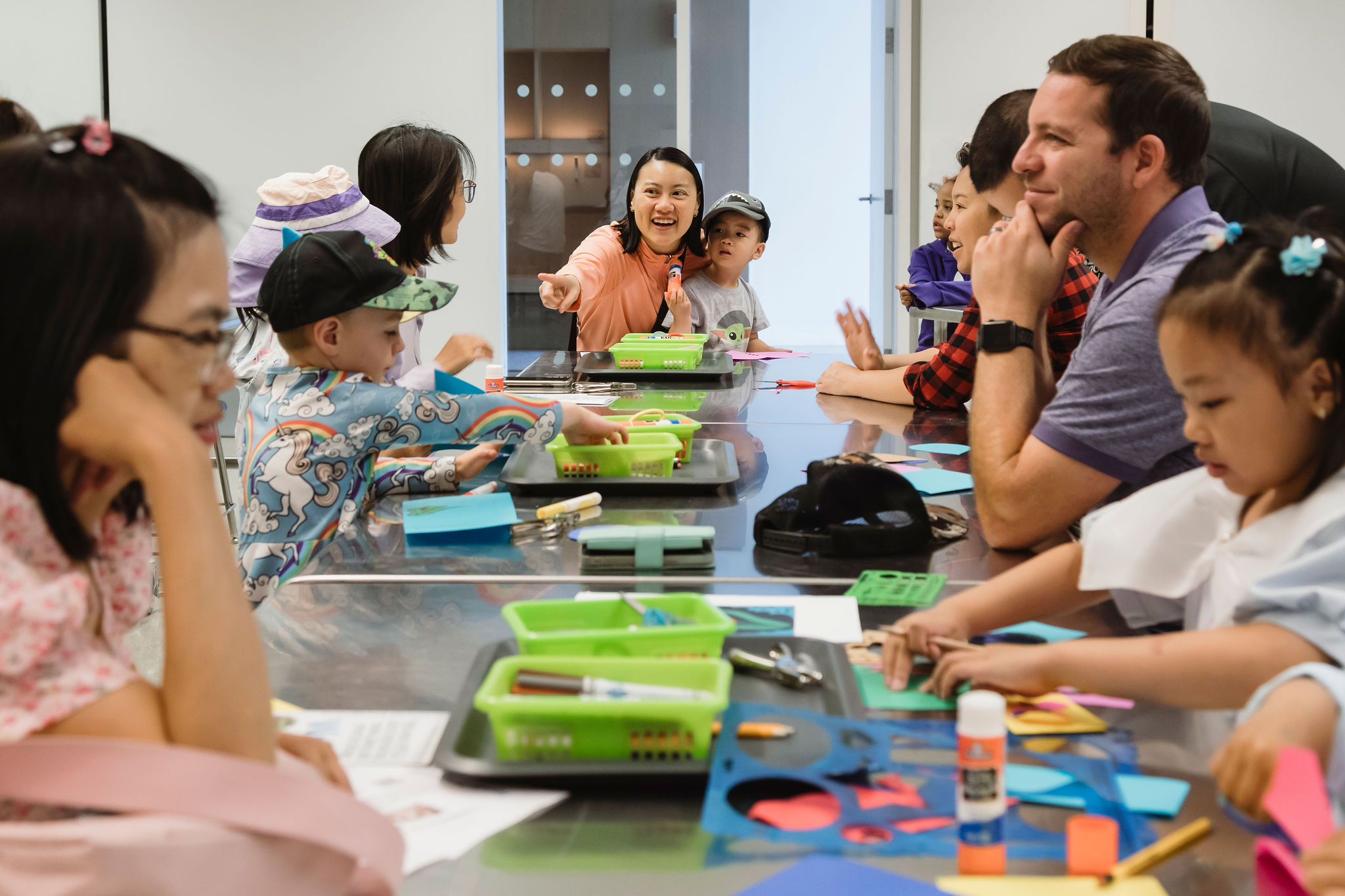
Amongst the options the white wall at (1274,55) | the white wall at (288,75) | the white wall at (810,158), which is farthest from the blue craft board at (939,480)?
the white wall at (810,158)

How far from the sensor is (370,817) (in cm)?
68

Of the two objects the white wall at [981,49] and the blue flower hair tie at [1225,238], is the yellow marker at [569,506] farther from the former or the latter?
the white wall at [981,49]

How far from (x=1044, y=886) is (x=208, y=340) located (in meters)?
0.61

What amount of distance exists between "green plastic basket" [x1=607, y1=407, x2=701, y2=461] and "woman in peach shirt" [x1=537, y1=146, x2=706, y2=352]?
6.06 feet

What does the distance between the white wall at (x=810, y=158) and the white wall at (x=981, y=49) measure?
0.55 m

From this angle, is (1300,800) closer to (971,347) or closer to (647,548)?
(647,548)

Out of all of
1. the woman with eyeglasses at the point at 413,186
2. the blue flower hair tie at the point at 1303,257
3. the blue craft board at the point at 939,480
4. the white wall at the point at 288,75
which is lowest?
the blue craft board at the point at 939,480

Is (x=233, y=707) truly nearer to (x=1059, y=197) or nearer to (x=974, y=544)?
(x=974, y=544)

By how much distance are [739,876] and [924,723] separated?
0.89 ft

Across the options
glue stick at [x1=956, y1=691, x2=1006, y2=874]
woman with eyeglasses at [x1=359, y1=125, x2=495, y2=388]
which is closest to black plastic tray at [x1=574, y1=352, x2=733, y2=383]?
woman with eyeglasses at [x1=359, y1=125, x2=495, y2=388]

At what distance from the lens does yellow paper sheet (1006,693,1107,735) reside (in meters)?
0.89

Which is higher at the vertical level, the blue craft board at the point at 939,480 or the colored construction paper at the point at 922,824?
the colored construction paper at the point at 922,824

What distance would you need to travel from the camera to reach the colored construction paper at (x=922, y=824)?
0.75 m

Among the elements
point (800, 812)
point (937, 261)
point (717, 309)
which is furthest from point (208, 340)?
point (937, 261)
